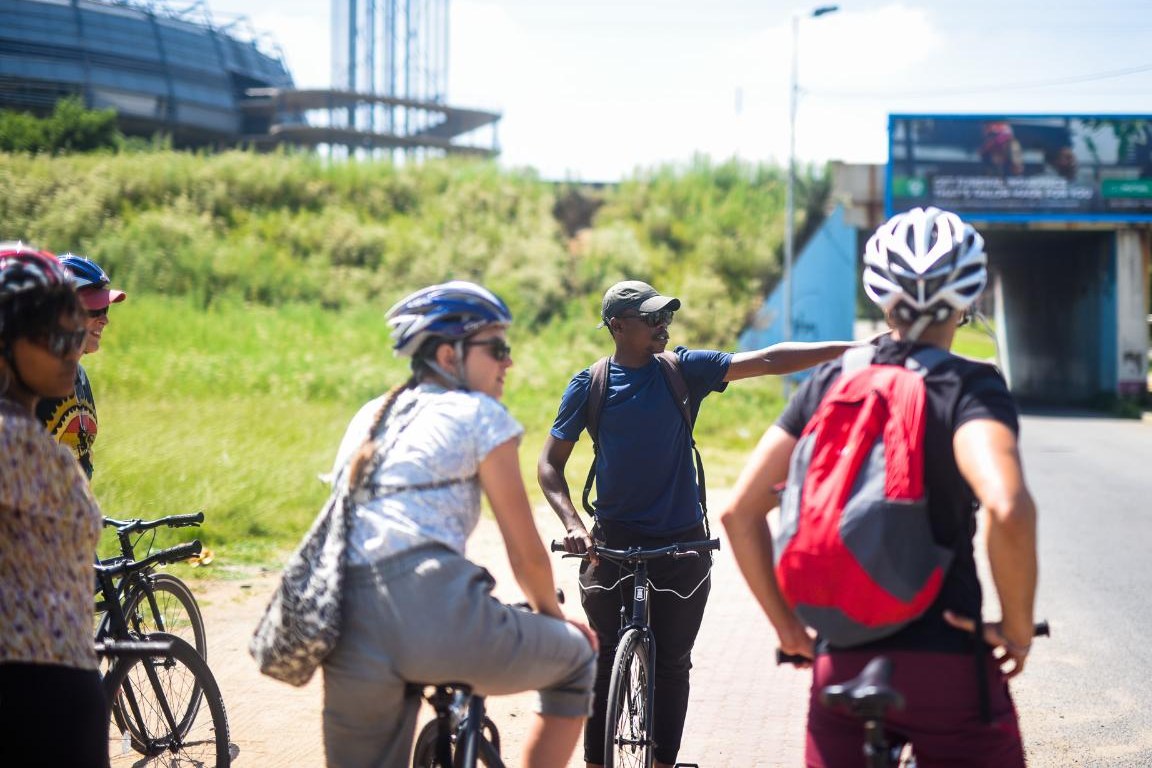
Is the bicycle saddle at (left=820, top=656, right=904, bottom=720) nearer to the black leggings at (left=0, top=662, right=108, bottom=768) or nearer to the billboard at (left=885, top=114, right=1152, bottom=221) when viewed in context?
the black leggings at (left=0, top=662, right=108, bottom=768)

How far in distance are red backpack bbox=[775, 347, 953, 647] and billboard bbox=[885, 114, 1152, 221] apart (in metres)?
30.2

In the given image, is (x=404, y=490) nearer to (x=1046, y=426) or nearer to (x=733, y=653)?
(x=733, y=653)

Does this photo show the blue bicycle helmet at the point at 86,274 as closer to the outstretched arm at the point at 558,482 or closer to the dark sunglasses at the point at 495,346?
the outstretched arm at the point at 558,482

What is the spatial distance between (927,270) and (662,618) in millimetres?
2290

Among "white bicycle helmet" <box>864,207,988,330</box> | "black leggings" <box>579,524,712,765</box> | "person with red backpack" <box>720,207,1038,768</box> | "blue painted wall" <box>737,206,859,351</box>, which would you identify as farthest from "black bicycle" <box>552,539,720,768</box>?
"blue painted wall" <box>737,206,859,351</box>

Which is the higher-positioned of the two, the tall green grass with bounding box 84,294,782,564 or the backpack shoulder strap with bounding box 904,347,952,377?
the backpack shoulder strap with bounding box 904,347,952,377

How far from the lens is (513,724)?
19.3ft

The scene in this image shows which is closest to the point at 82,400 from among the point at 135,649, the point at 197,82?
the point at 135,649

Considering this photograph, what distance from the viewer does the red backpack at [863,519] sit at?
96.5 inches

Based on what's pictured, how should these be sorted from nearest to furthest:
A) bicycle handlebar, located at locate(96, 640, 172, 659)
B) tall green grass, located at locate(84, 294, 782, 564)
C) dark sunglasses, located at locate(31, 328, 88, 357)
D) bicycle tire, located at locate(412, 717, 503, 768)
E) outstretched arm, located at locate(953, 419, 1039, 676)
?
outstretched arm, located at locate(953, 419, 1039, 676) < dark sunglasses, located at locate(31, 328, 88, 357) < bicycle tire, located at locate(412, 717, 503, 768) < bicycle handlebar, located at locate(96, 640, 172, 659) < tall green grass, located at locate(84, 294, 782, 564)

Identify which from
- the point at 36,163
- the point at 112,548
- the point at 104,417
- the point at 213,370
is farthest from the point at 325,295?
the point at 112,548

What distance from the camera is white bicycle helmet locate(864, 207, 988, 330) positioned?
2.73m

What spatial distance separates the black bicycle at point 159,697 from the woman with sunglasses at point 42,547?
1.46 meters

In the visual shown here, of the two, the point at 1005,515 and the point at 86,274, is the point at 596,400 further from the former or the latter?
the point at 1005,515
